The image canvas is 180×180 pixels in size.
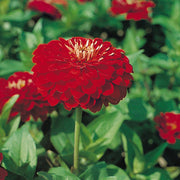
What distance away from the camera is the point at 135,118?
1031 millimetres

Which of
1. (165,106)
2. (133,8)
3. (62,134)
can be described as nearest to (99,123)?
(62,134)

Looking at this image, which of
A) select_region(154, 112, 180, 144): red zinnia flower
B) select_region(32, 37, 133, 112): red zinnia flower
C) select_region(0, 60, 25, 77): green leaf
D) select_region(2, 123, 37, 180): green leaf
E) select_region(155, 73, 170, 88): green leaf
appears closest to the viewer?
select_region(32, 37, 133, 112): red zinnia flower

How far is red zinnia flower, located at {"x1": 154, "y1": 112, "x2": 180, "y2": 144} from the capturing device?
0.97 m

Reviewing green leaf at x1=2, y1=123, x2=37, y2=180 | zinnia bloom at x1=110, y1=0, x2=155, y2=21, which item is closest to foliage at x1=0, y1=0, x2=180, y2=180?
green leaf at x1=2, y1=123, x2=37, y2=180

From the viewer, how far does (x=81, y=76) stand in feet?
1.95

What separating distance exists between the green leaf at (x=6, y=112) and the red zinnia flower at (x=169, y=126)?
57 centimetres

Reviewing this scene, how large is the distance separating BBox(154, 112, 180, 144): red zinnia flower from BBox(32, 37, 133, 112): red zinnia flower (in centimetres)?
43

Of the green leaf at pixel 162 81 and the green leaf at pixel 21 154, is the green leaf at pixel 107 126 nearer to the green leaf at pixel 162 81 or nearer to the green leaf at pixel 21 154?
the green leaf at pixel 21 154

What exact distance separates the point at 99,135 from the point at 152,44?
1147mm

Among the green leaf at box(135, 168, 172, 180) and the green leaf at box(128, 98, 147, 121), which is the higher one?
the green leaf at box(128, 98, 147, 121)

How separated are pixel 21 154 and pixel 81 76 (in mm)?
348

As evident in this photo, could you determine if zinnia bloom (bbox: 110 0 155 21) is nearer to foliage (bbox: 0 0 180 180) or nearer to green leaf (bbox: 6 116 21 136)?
foliage (bbox: 0 0 180 180)

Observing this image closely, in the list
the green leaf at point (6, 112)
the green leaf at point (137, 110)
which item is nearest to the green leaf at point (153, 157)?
the green leaf at point (137, 110)

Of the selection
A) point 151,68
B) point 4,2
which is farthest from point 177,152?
point 4,2
